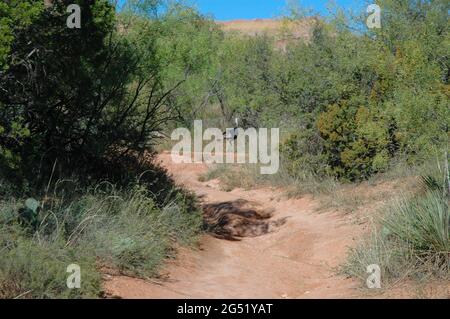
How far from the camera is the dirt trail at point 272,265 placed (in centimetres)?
745

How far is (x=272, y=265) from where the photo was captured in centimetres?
991

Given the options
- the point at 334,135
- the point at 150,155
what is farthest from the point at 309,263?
the point at 334,135

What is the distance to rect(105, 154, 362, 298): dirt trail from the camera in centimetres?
745

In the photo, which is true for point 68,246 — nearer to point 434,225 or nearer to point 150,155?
point 434,225

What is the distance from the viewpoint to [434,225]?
7.25 meters

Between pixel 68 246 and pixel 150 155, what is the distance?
237 inches

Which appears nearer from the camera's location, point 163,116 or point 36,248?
point 36,248

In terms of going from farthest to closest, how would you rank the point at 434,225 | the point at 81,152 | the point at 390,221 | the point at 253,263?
the point at 81,152 → the point at 253,263 → the point at 390,221 → the point at 434,225

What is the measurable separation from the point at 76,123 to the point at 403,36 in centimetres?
927

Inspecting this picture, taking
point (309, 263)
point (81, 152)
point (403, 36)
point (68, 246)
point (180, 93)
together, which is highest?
point (403, 36)

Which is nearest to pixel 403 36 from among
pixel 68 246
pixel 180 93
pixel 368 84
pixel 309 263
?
pixel 368 84
